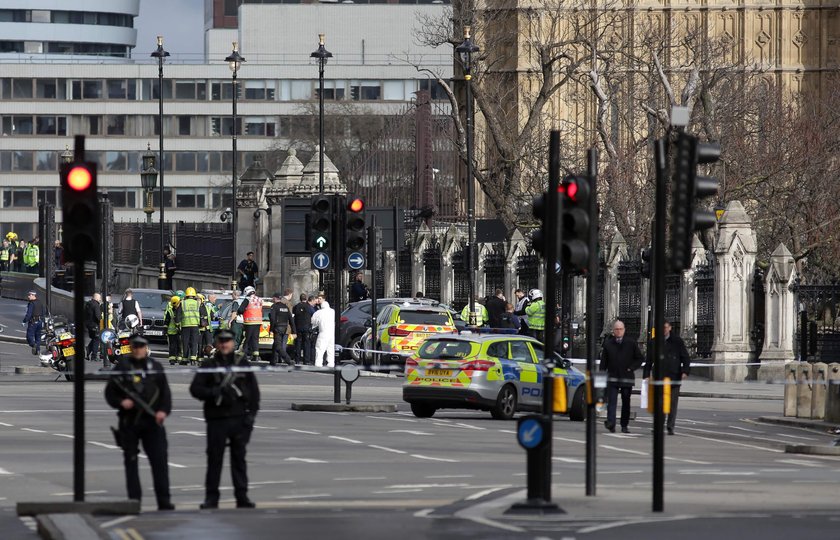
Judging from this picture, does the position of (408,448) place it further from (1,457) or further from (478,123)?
(478,123)

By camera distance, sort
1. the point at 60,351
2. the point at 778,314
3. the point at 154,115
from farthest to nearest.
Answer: the point at 154,115, the point at 778,314, the point at 60,351

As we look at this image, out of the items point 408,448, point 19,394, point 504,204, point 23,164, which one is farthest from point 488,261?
point 23,164

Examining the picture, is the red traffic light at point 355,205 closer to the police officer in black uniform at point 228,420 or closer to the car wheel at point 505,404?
the car wheel at point 505,404

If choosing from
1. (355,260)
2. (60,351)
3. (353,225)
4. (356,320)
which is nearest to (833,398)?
(353,225)

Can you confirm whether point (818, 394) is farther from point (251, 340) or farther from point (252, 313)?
point (252, 313)

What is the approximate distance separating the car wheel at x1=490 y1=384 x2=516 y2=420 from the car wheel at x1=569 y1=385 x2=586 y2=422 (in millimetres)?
847

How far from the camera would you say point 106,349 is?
129 ft

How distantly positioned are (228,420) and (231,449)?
0.24 metres

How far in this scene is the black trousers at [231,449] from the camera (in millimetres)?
16578

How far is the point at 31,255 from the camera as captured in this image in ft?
234

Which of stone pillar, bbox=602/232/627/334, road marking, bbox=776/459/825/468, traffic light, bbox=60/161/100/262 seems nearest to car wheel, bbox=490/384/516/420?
road marking, bbox=776/459/825/468

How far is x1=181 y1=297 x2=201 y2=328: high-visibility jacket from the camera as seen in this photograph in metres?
41.5

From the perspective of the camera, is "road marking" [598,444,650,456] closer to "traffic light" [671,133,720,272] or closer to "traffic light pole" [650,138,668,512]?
"traffic light pole" [650,138,668,512]

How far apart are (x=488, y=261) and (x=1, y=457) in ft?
105
